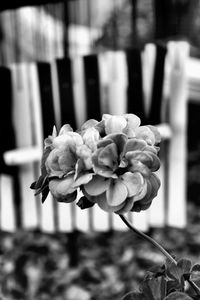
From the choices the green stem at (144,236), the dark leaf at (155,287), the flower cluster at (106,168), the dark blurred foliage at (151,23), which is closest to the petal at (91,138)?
the flower cluster at (106,168)

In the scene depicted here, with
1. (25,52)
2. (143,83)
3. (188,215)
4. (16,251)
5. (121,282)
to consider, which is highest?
(25,52)

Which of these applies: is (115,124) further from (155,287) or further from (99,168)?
(155,287)

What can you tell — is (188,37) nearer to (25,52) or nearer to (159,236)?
(25,52)

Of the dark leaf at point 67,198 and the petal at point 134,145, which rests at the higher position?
the petal at point 134,145

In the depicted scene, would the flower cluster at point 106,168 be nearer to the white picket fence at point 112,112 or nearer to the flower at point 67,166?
the flower at point 67,166

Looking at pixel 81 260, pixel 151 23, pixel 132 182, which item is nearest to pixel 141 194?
pixel 132 182

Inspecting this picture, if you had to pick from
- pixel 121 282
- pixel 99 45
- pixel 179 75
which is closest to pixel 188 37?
pixel 179 75

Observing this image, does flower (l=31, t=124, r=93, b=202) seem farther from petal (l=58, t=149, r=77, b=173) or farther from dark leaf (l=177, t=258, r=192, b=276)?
dark leaf (l=177, t=258, r=192, b=276)
